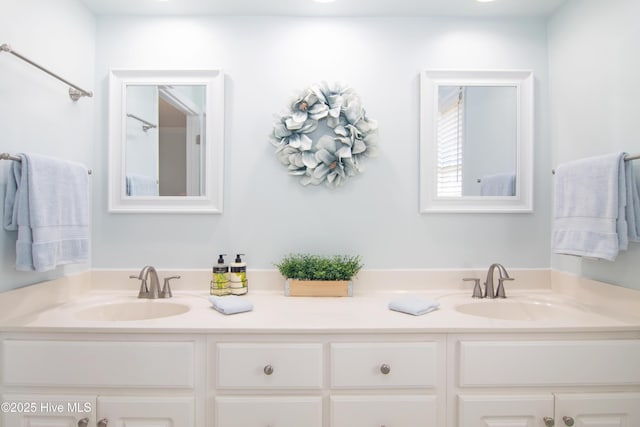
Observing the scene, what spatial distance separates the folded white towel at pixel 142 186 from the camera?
1.85m

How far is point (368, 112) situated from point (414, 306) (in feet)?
3.31

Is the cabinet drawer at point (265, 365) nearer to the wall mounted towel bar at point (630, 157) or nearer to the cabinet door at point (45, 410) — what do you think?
the cabinet door at point (45, 410)

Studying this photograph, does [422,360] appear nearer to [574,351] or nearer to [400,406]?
[400,406]

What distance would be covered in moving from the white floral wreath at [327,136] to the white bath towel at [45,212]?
94cm

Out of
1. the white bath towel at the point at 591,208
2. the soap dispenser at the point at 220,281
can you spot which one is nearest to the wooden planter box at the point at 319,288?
the soap dispenser at the point at 220,281

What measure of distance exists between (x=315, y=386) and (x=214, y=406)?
0.37 meters

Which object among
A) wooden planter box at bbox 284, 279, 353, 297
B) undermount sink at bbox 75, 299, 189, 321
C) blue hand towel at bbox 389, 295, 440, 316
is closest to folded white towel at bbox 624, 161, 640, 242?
blue hand towel at bbox 389, 295, 440, 316

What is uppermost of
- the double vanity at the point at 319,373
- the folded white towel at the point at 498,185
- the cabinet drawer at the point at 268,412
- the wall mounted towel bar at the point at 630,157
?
the wall mounted towel bar at the point at 630,157

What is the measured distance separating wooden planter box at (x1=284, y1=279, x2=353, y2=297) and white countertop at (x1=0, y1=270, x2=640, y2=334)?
1.7 inches

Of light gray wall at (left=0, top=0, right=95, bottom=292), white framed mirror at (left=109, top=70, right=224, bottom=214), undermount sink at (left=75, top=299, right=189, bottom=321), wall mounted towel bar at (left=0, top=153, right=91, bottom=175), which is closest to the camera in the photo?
wall mounted towel bar at (left=0, top=153, right=91, bottom=175)

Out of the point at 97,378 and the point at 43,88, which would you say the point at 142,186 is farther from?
the point at 97,378

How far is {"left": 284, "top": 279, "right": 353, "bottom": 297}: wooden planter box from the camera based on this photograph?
5.75 ft

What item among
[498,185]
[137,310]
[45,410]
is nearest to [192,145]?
[137,310]

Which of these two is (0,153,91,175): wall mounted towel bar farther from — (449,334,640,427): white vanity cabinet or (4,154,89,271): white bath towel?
(449,334,640,427): white vanity cabinet
